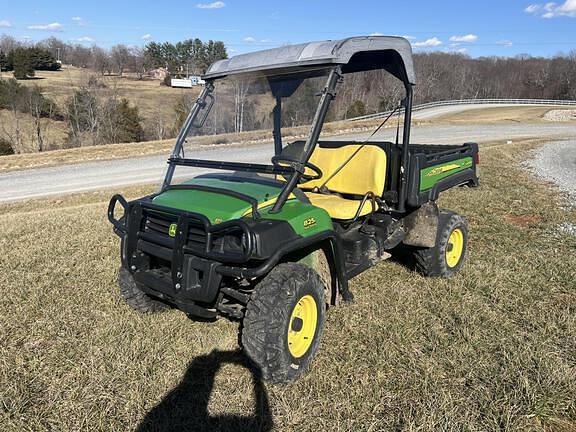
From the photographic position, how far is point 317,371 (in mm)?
3145

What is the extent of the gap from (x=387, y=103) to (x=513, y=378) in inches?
109

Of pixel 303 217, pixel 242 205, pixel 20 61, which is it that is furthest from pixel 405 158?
pixel 20 61

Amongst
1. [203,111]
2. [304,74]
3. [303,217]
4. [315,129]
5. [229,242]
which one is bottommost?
[229,242]

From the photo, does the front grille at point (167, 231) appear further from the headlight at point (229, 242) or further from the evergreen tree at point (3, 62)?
the evergreen tree at point (3, 62)

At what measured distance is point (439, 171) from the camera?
4.62 meters

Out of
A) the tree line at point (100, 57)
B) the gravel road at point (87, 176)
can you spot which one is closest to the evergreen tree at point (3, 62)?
the tree line at point (100, 57)

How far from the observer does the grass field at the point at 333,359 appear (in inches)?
106

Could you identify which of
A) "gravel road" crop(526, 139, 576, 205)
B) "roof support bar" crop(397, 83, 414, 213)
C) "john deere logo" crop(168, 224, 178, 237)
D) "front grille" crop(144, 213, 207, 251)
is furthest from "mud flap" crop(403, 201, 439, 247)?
"gravel road" crop(526, 139, 576, 205)

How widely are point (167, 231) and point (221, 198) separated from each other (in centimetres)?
44

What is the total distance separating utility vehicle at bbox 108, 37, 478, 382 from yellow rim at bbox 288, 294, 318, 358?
0.01 m

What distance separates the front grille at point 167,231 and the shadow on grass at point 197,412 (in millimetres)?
888

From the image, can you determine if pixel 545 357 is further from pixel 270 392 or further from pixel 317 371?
pixel 270 392

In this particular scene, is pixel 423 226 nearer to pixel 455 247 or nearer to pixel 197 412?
pixel 455 247

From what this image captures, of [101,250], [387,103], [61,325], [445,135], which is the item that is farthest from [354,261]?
[445,135]
